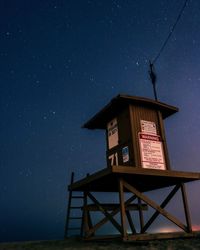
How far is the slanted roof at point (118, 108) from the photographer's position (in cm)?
1023

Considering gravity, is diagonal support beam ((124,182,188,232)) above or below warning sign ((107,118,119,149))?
below

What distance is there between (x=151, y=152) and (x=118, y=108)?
2312mm

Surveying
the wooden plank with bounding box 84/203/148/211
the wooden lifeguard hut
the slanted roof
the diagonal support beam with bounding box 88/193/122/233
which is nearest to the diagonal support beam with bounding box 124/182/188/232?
the wooden lifeguard hut

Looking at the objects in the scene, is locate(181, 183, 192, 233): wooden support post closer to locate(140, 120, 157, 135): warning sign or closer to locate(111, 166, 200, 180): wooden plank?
locate(111, 166, 200, 180): wooden plank

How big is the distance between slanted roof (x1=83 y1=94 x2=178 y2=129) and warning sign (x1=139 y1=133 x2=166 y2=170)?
140 centimetres

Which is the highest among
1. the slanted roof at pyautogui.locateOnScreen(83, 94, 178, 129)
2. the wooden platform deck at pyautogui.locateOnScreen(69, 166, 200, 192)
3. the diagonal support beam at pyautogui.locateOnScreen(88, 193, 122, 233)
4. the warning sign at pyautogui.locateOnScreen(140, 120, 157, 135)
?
the slanted roof at pyautogui.locateOnScreen(83, 94, 178, 129)

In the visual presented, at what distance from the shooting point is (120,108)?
35.3ft

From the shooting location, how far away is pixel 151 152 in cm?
998

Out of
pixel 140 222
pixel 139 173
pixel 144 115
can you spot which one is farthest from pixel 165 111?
pixel 140 222

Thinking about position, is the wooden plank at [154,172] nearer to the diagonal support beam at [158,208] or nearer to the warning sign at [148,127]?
the diagonal support beam at [158,208]

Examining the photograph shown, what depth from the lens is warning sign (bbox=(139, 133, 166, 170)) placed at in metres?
9.66

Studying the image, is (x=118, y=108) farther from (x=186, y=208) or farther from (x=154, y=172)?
(x=186, y=208)

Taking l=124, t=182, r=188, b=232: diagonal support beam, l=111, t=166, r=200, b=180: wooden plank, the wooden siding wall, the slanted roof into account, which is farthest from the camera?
the slanted roof

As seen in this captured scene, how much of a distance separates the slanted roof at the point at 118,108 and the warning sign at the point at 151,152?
140cm
